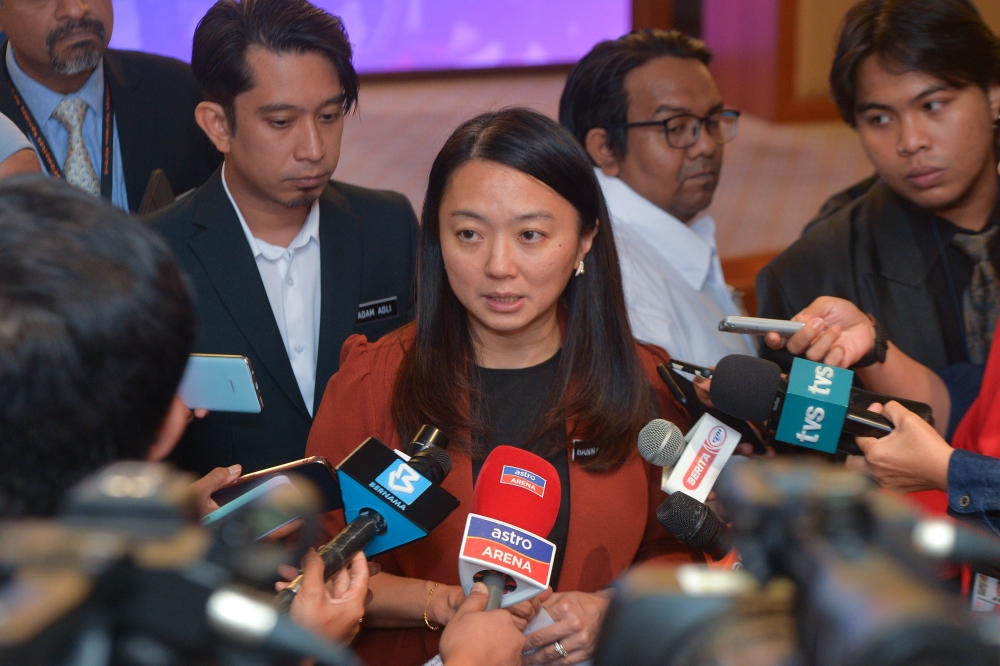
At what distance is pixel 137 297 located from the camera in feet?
2.52

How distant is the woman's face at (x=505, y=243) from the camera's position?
1715mm

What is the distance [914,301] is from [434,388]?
A: 125 centimetres

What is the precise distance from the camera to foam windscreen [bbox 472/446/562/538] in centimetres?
140

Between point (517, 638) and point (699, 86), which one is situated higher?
point (699, 86)

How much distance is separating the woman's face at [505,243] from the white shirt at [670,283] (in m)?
0.55

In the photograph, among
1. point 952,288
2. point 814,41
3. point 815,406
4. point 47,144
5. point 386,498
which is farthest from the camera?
point 814,41

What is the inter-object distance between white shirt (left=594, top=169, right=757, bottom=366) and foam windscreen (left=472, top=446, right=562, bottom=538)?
85 centimetres

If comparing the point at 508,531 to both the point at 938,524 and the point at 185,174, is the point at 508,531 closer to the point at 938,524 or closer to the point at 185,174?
the point at 938,524

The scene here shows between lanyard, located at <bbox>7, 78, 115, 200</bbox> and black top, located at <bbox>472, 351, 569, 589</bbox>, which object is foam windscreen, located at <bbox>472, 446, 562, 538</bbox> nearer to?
black top, located at <bbox>472, 351, 569, 589</bbox>

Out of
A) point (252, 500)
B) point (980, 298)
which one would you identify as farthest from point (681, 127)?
point (252, 500)

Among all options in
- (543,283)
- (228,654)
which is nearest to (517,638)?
→ (543,283)

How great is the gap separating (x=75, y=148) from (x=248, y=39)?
2.06ft

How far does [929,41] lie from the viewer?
6.85ft

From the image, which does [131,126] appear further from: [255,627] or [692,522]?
[255,627]
